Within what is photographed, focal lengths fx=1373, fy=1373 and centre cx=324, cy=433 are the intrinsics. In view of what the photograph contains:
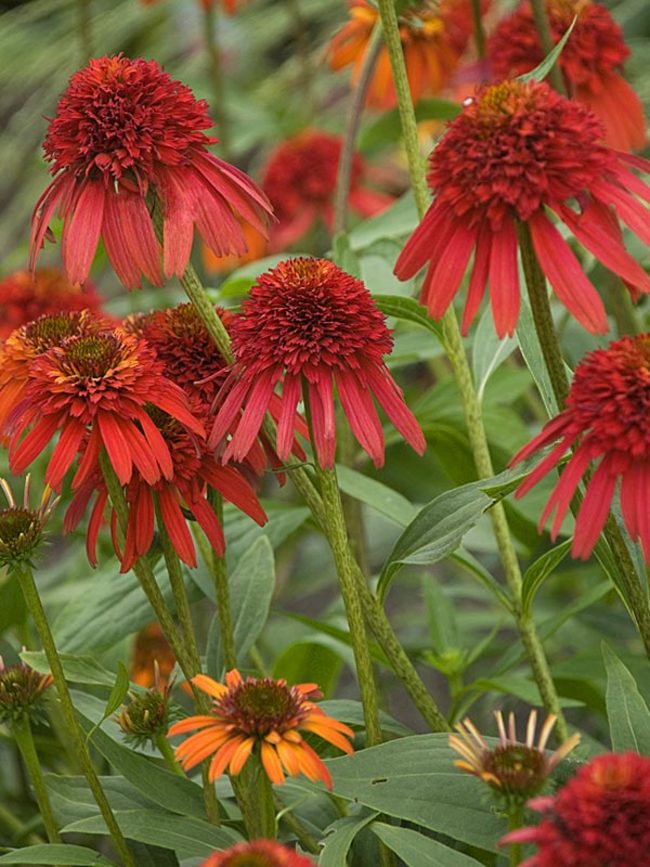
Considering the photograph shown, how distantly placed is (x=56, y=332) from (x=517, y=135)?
258 millimetres

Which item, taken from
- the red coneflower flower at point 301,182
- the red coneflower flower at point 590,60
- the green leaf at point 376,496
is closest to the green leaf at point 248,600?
the green leaf at point 376,496

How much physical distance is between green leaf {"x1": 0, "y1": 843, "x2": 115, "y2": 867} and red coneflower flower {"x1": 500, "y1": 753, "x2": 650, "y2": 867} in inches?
10.4

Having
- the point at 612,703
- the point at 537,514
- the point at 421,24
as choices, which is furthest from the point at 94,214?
the point at 421,24

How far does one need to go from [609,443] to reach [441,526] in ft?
0.51

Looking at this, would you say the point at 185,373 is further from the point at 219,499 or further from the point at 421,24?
the point at 421,24

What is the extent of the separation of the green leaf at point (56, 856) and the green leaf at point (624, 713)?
0.23 meters

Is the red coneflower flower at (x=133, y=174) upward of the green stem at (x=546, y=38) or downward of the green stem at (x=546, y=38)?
downward

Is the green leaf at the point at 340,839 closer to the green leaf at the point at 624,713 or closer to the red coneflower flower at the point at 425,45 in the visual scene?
the green leaf at the point at 624,713

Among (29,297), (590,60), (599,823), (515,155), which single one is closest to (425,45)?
(590,60)

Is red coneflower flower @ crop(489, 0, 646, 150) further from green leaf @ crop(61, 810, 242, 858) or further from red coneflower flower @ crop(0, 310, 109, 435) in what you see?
green leaf @ crop(61, 810, 242, 858)

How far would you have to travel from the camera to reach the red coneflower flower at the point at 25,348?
0.67 meters

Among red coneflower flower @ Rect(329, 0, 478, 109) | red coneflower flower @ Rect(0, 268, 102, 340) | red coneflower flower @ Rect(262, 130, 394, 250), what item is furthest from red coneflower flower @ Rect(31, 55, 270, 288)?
red coneflower flower @ Rect(262, 130, 394, 250)

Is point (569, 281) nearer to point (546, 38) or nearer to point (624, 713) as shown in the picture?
point (624, 713)

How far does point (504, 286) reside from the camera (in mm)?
527
